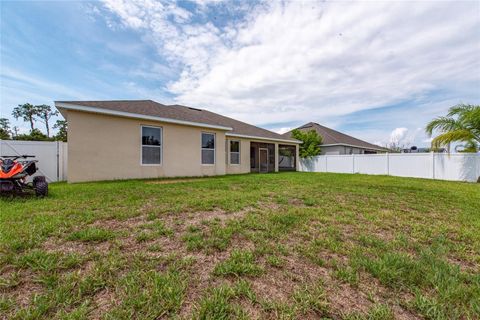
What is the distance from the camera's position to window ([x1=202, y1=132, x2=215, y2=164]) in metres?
11.2

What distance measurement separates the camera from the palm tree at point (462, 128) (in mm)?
10406

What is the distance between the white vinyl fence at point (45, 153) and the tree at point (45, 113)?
32854 mm

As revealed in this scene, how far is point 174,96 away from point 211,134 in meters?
6.62

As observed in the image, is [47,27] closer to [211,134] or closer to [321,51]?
[211,134]

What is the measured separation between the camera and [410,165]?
1328 cm

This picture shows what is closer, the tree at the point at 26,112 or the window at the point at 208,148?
the window at the point at 208,148

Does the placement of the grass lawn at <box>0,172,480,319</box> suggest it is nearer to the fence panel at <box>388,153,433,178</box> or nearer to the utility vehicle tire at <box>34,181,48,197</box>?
the utility vehicle tire at <box>34,181,48,197</box>

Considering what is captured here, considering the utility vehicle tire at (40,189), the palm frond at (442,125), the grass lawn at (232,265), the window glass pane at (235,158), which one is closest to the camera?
the grass lawn at (232,265)

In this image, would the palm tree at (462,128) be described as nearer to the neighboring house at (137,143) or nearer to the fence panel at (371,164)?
the fence panel at (371,164)

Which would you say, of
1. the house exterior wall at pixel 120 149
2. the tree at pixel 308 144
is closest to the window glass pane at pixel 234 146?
the house exterior wall at pixel 120 149

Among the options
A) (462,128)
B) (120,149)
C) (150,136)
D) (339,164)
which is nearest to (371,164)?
(339,164)

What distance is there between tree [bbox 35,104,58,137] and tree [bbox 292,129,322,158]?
3839cm

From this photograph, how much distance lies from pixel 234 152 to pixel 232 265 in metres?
11.7

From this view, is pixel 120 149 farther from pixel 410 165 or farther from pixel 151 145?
pixel 410 165
